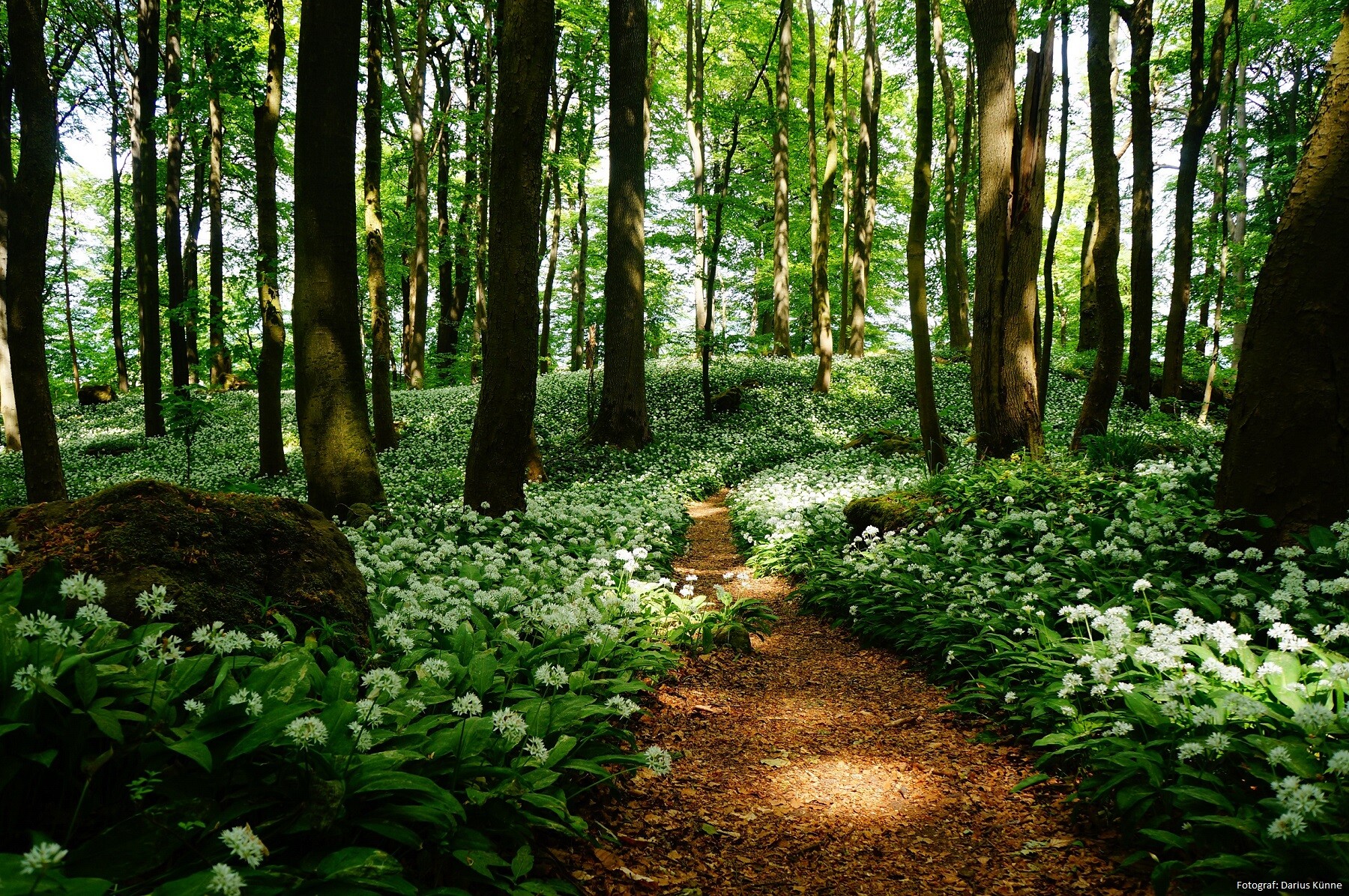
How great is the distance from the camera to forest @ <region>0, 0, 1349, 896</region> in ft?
A: 7.23

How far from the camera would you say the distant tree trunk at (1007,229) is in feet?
25.8

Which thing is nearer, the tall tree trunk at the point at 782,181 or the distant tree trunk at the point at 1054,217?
the distant tree trunk at the point at 1054,217

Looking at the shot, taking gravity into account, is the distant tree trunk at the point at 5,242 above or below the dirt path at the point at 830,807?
above

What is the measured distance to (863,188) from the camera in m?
21.9

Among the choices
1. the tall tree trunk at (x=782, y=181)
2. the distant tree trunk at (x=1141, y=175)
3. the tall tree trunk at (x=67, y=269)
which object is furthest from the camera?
the tall tree trunk at (x=67, y=269)

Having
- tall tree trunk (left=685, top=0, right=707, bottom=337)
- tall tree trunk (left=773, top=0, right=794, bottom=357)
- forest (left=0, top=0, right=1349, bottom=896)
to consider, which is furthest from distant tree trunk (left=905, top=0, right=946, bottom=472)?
tall tree trunk (left=773, top=0, right=794, bottom=357)

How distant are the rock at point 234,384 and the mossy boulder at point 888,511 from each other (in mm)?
23492

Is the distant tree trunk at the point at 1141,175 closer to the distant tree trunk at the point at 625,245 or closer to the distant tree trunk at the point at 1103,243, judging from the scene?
the distant tree trunk at the point at 1103,243

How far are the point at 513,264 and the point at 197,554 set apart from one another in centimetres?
473

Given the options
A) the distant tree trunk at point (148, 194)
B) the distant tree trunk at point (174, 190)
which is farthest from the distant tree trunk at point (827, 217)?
the distant tree trunk at point (148, 194)

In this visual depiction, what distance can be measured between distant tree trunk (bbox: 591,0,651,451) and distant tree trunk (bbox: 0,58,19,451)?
918 centimetres

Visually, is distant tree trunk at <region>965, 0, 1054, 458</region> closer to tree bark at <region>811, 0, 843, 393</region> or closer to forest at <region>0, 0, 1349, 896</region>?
forest at <region>0, 0, 1349, 896</region>

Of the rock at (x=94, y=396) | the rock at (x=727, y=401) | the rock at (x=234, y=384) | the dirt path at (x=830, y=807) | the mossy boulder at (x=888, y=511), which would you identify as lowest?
the dirt path at (x=830, y=807)

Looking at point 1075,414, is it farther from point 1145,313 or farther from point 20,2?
point 20,2
